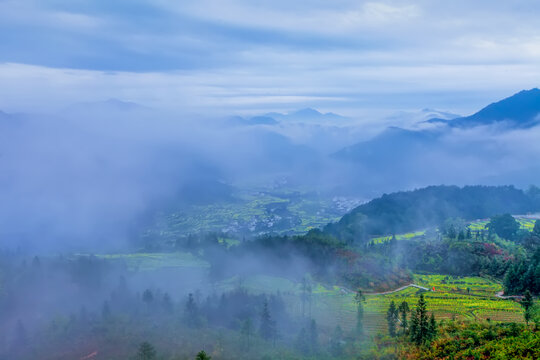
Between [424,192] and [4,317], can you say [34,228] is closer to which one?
[4,317]

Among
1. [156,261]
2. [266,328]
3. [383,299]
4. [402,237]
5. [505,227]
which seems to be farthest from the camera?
[402,237]

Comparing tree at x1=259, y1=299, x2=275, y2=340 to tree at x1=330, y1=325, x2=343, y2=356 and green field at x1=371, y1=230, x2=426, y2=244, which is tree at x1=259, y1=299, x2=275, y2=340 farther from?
green field at x1=371, y1=230, x2=426, y2=244

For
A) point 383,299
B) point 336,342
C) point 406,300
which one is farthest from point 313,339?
point 406,300

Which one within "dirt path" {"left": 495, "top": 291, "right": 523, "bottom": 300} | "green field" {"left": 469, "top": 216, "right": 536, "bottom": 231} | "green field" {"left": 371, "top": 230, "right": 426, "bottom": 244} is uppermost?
"green field" {"left": 469, "top": 216, "right": 536, "bottom": 231}

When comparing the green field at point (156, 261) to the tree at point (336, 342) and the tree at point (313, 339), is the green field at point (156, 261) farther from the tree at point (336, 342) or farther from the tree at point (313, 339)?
the tree at point (336, 342)

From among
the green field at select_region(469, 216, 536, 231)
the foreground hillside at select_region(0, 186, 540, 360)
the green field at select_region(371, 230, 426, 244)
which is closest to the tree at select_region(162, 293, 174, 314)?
the foreground hillside at select_region(0, 186, 540, 360)

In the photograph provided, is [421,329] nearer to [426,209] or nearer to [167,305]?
[167,305]

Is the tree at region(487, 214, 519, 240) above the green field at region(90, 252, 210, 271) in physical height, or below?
above

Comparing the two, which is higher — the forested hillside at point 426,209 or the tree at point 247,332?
the forested hillside at point 426,209

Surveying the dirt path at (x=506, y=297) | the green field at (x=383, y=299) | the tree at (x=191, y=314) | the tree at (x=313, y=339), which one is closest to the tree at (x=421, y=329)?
the green field at (x=383, y=299)
